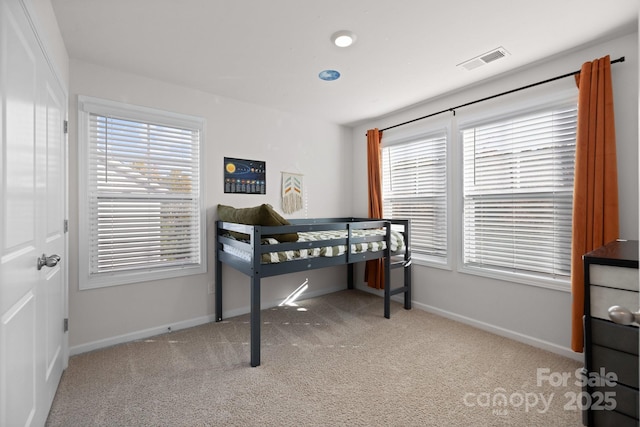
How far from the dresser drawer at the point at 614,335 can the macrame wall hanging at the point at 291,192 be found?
2726 millimetres

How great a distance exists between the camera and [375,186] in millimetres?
3650

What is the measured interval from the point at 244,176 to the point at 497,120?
2.45 metres

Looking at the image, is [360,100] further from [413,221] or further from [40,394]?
[40,394]

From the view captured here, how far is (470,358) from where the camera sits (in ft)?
7.17

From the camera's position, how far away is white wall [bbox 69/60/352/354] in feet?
7.48

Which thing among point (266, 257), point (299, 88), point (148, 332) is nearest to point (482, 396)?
point (266, 257)

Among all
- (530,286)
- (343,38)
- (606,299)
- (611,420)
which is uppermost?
(343,38)

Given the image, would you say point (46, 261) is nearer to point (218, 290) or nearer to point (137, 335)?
point (137, 335)

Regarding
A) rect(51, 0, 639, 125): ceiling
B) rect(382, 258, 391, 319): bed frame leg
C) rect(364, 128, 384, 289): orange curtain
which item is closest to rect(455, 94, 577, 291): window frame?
rect(51, 0, 639, 125): ceiling

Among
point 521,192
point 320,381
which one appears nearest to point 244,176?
point 320,381

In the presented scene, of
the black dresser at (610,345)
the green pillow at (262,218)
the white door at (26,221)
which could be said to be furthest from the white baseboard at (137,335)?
the black dresser at (610,345)

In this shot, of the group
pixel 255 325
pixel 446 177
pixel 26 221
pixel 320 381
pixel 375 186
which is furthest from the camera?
pixel 375 186

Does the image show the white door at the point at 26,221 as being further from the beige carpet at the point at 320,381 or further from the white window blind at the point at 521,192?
the white window blind at the point at 521,192

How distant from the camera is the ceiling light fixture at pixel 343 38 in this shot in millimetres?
1905
